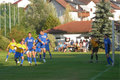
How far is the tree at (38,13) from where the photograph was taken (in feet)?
309

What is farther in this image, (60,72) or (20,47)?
(20,47)

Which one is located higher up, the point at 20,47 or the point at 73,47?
the point at 20,47

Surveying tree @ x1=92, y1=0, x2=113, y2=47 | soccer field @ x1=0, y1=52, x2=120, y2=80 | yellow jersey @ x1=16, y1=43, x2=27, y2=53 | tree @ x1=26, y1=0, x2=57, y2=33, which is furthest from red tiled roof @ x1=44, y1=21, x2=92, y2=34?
soccer field @ x1=0, y1=52, x2=120, y2=80

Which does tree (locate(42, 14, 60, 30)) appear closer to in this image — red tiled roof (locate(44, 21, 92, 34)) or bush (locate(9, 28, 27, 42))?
red tiled roof (locate(44, 21, 92, 34))

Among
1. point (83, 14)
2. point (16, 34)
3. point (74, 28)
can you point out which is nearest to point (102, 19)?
point (16, 34)

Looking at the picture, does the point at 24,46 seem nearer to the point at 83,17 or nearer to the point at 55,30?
the point at 55,30

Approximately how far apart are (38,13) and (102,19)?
110ft

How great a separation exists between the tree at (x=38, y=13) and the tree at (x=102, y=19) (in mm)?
31506

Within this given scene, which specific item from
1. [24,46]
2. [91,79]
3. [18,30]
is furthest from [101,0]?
[91,79]

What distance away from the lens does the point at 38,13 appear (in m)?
95.7

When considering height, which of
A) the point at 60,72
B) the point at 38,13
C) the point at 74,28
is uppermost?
the point at 38,13

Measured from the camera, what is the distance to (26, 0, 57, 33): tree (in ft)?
309

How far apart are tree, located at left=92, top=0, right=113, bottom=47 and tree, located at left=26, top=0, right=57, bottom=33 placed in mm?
31506

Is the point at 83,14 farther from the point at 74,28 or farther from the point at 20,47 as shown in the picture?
the point at 20,47
